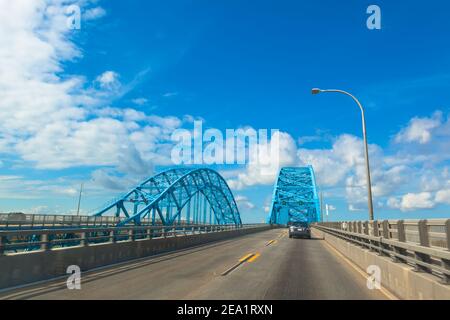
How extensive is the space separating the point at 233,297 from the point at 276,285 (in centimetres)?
191

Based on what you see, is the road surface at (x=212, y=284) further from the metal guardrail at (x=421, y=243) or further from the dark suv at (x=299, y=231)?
the dark suv at (x=299, y=231)

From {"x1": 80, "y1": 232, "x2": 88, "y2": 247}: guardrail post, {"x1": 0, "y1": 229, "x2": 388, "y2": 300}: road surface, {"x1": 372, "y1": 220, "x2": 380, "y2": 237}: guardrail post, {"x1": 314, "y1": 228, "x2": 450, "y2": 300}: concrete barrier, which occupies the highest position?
{"x1": 372, "y1": 220, "x2": 380, "y2": 237}: guardrail post

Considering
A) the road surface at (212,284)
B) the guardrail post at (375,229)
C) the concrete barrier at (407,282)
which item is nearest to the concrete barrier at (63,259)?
the road surface at (212,284)

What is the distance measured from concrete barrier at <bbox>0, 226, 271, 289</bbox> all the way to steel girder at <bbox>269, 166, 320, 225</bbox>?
324 feet

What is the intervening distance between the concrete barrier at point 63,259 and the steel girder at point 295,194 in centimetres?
9886

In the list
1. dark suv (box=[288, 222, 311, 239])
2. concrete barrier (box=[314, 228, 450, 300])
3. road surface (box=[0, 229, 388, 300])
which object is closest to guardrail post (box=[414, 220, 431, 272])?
concrete barrier (box=[314, 228, 450, 300])

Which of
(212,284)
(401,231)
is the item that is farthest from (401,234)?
(212,284)

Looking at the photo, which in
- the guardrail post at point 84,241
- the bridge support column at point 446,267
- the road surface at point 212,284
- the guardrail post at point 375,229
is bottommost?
the road surface at point 212,284

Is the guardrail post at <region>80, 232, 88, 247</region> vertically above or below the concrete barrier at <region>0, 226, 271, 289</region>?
above

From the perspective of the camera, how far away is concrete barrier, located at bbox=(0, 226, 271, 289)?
8.80 meters

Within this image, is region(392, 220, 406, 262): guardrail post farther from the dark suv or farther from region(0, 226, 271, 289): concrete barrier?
the dark suv

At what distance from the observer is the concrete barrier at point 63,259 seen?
8805 mm

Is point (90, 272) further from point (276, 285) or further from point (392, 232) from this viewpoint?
point (392, 232)

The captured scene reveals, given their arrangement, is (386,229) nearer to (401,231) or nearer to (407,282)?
(401,231)
